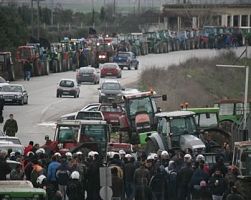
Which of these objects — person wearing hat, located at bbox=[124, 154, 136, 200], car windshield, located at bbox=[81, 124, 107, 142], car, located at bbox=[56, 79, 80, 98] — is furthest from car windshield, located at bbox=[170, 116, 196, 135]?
car, located at bbox=[56, 79, 80, 98]

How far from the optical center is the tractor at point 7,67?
71562 millimetres

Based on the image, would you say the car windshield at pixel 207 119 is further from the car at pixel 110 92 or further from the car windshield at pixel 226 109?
the car at pixel 110 92

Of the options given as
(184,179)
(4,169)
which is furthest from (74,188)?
(184,179)

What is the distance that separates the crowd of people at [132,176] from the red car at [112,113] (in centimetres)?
1643

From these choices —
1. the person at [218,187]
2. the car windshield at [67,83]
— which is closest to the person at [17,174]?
the person at [218,187]

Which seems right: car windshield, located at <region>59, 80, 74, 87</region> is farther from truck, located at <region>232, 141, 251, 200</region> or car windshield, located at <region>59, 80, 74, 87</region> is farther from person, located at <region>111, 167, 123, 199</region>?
person, located at <region>111, 167, 123, 199</region>

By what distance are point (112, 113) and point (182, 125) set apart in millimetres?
11435

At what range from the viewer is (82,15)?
478 feet

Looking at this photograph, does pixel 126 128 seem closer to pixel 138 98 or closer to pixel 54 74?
pixel 138 98

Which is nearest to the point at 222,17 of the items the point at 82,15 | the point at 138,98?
the point at 82,15

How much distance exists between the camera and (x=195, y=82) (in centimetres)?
6606

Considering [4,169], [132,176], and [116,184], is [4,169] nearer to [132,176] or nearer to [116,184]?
[116,184]

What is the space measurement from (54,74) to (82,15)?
63.7 m

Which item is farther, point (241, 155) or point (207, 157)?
point (207, 157)
